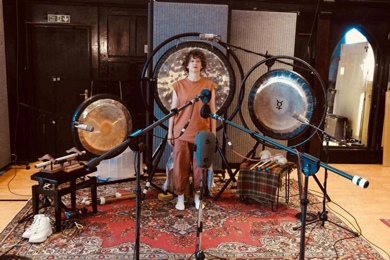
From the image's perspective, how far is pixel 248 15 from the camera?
15.3 feet

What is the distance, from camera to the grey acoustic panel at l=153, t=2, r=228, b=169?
4246 mm

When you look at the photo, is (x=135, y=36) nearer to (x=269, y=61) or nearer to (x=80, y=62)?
(x=80, y=62)

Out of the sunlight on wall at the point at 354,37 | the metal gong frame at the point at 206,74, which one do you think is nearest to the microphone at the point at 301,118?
the metal gong frame at the point at 206,74

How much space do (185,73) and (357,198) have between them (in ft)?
7.56

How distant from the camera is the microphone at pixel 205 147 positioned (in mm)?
2100

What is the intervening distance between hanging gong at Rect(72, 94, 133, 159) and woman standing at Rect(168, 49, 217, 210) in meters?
0.47

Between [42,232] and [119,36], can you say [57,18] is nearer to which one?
[119,36]

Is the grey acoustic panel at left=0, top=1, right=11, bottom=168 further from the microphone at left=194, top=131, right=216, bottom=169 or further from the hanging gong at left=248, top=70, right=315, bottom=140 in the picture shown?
the microphone at left=194, top=131, right=216, bottom=169

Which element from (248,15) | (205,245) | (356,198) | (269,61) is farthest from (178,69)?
(356,198)

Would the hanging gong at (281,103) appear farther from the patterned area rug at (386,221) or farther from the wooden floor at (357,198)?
the patterned area rug at (386,221)

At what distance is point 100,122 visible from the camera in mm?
3396

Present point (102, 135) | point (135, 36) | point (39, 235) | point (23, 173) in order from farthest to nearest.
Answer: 1. point (135, 36)
2. point (23, 173)
3. point (102, 135)
4. point (39, 235)

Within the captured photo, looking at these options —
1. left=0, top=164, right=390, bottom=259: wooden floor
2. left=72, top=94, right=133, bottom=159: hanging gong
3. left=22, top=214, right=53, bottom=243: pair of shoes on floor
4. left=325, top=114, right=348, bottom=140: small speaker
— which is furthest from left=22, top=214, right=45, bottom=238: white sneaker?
left=325, top=114, right=348, bottom=140: small speaker

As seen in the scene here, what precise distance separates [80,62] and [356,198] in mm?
3840
